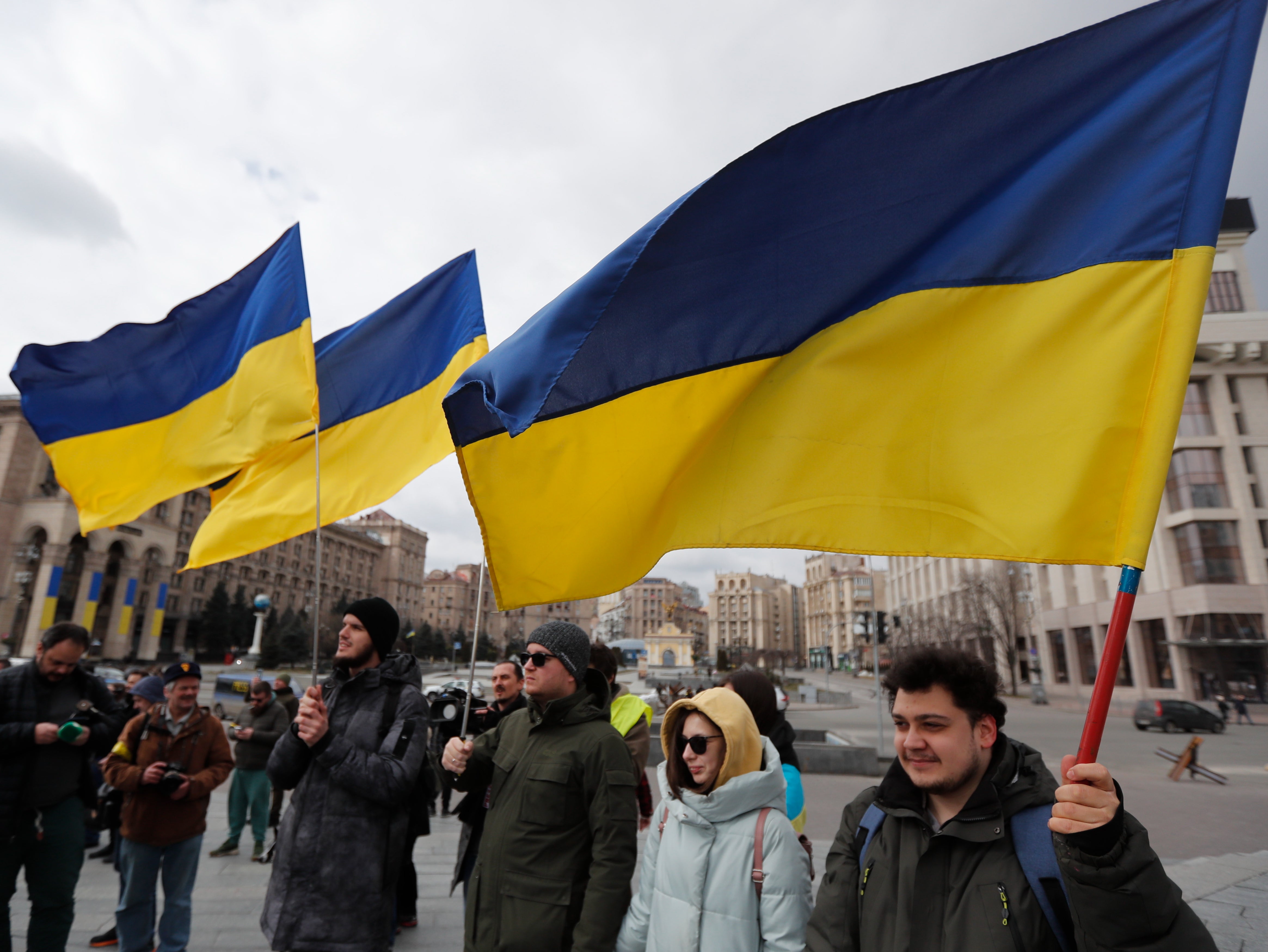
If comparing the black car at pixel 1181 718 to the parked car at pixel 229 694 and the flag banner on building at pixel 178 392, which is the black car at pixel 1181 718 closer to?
the parked car at pixel 229 694

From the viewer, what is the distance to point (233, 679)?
21938 millimetres

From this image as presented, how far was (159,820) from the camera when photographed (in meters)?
4.44

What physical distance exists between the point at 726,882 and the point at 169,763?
4.04 m

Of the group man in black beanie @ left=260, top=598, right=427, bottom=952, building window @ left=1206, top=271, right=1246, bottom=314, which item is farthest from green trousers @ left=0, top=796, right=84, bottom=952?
building window @ left=1206, top=271, right=1246, bottom=314

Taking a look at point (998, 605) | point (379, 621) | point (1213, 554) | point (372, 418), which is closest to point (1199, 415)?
point (1213, 554)

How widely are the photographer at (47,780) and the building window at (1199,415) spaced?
52440 mm

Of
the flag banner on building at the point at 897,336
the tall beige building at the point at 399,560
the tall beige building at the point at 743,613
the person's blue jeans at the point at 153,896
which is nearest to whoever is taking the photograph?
the flag banner on building at the point at 897,336

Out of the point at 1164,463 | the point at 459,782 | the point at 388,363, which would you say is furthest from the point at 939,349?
the point at 388,363

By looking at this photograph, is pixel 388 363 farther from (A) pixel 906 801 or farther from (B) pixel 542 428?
(A) pixel 906 801

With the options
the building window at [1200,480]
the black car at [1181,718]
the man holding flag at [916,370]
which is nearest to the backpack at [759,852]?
the man holding flag at [916,370]

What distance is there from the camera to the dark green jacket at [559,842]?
2.86 meters

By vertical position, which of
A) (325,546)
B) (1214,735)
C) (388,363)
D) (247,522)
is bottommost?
(1214,735)

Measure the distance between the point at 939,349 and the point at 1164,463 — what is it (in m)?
0.87

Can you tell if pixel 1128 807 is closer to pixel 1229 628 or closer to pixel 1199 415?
pixel 1229 628
